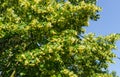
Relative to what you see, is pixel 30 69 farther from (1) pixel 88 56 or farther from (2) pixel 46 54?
(1) pixel 88 56

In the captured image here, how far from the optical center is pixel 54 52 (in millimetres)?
23797

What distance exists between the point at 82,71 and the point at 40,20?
8.04 meters

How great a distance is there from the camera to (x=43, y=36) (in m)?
25.7

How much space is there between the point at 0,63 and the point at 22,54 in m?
5.36

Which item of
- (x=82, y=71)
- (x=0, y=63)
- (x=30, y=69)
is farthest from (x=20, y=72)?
(x=82, y=71)

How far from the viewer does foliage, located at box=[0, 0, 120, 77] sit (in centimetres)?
2438

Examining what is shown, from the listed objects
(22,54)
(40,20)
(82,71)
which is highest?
(40,20)

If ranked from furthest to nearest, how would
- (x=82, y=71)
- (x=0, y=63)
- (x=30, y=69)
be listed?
(x=82, y=71) < (x=0, y=63) < (x=30, y=69)

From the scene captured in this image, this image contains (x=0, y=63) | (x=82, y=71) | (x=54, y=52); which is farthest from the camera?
(x=82, y=71)

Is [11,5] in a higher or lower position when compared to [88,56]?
higher

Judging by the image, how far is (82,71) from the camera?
30.9 meters

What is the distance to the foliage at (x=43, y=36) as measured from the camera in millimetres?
24375

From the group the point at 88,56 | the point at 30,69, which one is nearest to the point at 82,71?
the point at 88,56

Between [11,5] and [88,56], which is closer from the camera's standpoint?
[11,5]
